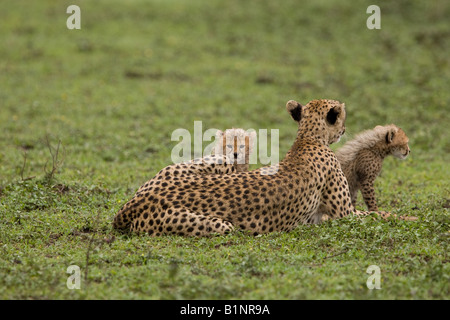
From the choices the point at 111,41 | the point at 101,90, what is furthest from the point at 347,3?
the point at 101,90

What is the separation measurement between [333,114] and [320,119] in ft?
0.51

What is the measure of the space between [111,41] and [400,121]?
27.0 feet

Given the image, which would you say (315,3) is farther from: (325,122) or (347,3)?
(325,122)

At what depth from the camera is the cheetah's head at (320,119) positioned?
25.3ft

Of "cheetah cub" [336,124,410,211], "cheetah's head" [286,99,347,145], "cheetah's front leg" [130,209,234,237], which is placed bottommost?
"cheetah's front leg" [130,209,234,237]

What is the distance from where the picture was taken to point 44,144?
11461 millimetres

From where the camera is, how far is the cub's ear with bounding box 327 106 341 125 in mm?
7660

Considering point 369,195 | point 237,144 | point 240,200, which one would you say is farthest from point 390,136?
point 240,200

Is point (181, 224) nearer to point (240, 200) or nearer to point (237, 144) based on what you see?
point (240, 200)

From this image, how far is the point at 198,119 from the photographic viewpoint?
43.2 ft

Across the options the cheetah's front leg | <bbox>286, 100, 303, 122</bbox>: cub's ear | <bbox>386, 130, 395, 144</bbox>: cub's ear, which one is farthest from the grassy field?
<bbox>286, 100, 303, 122</bbox>: cub's ear

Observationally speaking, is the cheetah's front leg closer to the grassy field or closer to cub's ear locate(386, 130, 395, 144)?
the grassy field

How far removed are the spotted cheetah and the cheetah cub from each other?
1146 millimetres
